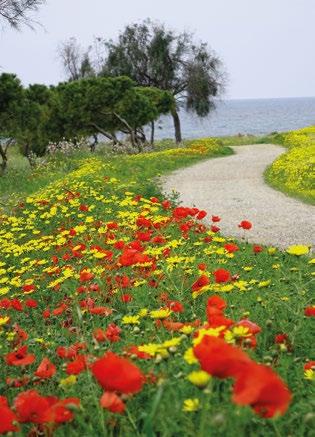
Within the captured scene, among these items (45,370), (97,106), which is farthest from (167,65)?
(45,370)

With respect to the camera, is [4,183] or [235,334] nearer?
[235,334]

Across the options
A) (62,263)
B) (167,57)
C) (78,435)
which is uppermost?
(167,57)

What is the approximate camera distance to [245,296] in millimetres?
4730

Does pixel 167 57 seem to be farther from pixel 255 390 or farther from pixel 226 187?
pixel 255 390

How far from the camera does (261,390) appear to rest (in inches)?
48.0

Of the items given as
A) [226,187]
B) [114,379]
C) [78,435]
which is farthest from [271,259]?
[226,187]

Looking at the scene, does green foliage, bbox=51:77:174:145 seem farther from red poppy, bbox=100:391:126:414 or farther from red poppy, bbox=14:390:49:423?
red poppy, bbox=100:391:126:414

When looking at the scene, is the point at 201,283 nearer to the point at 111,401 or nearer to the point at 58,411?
the point at 58,411

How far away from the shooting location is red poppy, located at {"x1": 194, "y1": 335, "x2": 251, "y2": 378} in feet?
4.39

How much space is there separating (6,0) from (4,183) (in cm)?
702

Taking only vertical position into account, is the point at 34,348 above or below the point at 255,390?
below

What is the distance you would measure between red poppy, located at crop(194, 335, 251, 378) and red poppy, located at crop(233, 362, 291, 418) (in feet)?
0.16

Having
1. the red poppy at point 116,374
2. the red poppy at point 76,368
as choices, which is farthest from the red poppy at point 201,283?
the red poppy at point 116,374

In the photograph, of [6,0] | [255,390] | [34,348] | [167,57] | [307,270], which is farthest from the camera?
[167,57]
